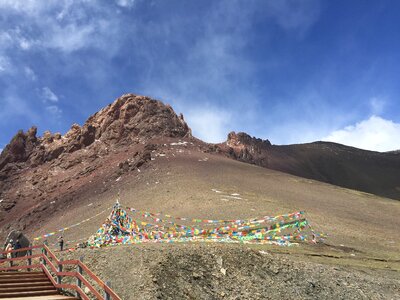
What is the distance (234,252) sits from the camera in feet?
46.6

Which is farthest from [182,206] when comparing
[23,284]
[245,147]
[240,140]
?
[240,140]

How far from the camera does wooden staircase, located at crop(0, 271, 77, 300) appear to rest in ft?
29.6

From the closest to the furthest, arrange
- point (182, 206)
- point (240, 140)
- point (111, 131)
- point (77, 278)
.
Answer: point (77, 278)
point (182, 206)
point (111, 131)
point (240, 140)

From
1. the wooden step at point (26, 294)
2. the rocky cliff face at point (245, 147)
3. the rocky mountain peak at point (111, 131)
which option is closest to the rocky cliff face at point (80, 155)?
the rocky mountain peak at point (111, 131)

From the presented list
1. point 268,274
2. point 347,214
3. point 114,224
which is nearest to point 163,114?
point 347,214

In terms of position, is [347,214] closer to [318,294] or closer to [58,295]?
[318,294]

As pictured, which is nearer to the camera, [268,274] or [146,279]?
[146,279]

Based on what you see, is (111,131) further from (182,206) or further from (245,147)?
(245,147)

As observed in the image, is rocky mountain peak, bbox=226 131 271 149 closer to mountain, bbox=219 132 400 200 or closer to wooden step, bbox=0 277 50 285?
mountain, bbox=219 132 400 200

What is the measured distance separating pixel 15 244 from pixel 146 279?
32.3 feet

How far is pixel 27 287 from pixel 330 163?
15490cm

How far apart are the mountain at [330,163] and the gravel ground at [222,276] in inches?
3533

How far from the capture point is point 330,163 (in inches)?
6068

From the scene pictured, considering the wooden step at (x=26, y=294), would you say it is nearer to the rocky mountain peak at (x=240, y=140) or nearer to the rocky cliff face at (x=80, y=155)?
the rocky cliff face at (x=80, y=155)
